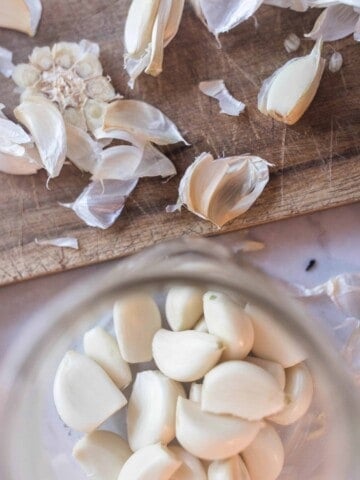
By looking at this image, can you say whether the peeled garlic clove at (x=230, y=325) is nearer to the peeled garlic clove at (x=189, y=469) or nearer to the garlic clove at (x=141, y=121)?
the peeled garlic clove at (x=189, y=469)

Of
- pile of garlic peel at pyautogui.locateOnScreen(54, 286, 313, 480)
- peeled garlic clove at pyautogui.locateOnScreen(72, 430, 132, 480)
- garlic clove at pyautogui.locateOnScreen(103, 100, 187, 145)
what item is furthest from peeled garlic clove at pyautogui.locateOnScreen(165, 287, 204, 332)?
garlic clove at pyautogui.locateOnScreen(103, 100, 187, 145)

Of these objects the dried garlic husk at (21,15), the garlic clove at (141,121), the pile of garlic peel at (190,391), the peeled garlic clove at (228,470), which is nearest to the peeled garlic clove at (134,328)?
the pile of garlic peel at (190,391)

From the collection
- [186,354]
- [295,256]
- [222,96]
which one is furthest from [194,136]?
[186,354]

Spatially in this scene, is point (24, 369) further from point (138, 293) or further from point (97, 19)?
point (97, 19)

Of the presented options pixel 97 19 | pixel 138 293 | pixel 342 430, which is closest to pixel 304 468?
pixel 342 430

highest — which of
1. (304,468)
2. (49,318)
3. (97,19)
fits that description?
(97,19)

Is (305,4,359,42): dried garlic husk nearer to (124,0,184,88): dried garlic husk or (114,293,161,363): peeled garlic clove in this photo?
(124,0,184,88): dried garlic husk
